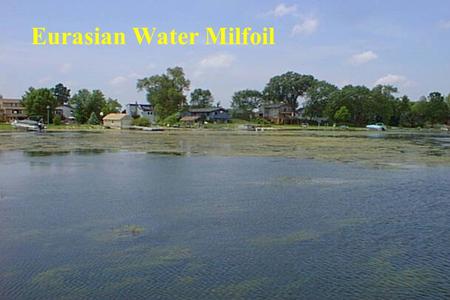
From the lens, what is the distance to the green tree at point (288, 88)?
11200 centimetres

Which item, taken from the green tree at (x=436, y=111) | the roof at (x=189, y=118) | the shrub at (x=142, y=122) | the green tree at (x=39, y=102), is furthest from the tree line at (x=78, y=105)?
the green tree at (x=436, y=111)

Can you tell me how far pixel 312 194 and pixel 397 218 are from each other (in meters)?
2.78

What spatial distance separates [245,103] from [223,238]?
107 meters

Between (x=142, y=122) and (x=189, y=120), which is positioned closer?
(x=142, y=122)

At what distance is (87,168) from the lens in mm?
16625

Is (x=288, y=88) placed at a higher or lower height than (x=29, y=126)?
higher

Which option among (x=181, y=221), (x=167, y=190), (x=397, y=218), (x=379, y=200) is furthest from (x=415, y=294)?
(x=167, y=190)

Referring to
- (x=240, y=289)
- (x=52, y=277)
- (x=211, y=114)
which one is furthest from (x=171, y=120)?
(x=240, y=289)

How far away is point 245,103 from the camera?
113750mm

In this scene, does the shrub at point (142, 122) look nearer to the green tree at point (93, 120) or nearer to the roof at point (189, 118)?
the green tree at point (93, 120)

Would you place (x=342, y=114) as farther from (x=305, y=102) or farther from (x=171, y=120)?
(x=171, y=120)

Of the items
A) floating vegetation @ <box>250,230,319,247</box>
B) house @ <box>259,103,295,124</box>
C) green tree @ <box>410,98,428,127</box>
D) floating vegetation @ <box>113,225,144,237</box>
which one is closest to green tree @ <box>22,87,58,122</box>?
house @ <box>259,103,295,124</box>

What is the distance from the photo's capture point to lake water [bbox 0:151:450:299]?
552 centimetres

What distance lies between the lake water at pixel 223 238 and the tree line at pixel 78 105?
7748cm
